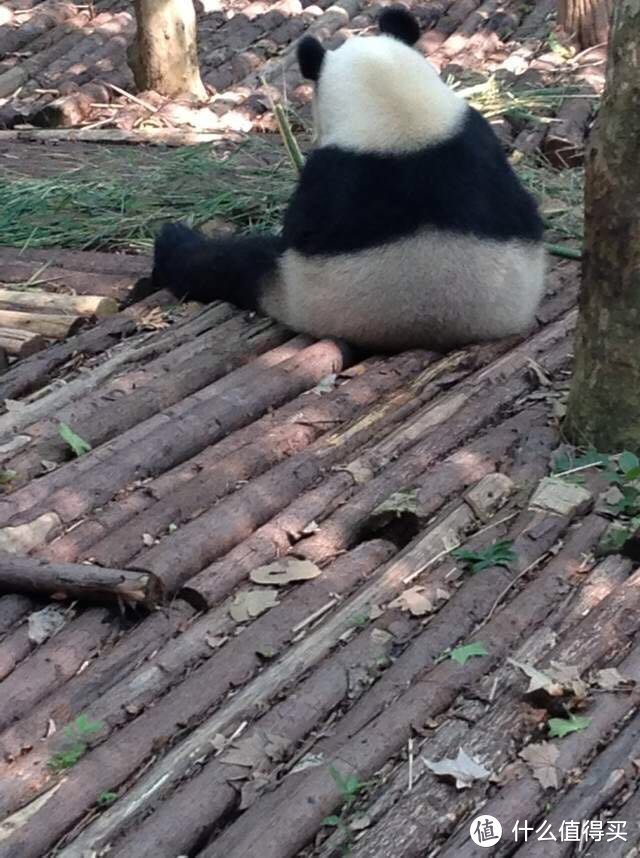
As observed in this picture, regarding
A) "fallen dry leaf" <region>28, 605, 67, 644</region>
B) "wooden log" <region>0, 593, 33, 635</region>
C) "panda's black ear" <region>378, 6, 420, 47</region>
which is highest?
"panda's black ear" <region>378, 6, 420, 47</region>

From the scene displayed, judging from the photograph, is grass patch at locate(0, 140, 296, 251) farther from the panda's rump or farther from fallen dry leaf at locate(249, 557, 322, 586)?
fallen dry leaf at locate(249, 557, 322, 586)

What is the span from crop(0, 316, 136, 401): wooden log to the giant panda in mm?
610

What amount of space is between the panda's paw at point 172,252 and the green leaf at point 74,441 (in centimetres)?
132

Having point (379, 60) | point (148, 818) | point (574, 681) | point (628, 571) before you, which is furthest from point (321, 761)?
point (379, 60)

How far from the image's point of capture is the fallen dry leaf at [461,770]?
2.56 metres

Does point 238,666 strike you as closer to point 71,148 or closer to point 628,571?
point 628,571

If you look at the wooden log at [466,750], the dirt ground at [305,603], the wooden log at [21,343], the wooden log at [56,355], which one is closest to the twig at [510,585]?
the dirt ground at [305,603]

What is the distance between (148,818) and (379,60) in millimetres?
3056

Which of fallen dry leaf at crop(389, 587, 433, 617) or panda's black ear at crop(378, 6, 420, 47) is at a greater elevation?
panda's black ear at crop(378, 6, 420, 47)

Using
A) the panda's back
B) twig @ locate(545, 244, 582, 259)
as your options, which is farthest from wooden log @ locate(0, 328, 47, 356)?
twig @ locate(545, 244, 582, 259)

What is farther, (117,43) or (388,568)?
(117,43)

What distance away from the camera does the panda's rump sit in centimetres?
457

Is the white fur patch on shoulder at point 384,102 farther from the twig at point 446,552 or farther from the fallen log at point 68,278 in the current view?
the twig at point 446,552

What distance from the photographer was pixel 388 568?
3.30 meters
